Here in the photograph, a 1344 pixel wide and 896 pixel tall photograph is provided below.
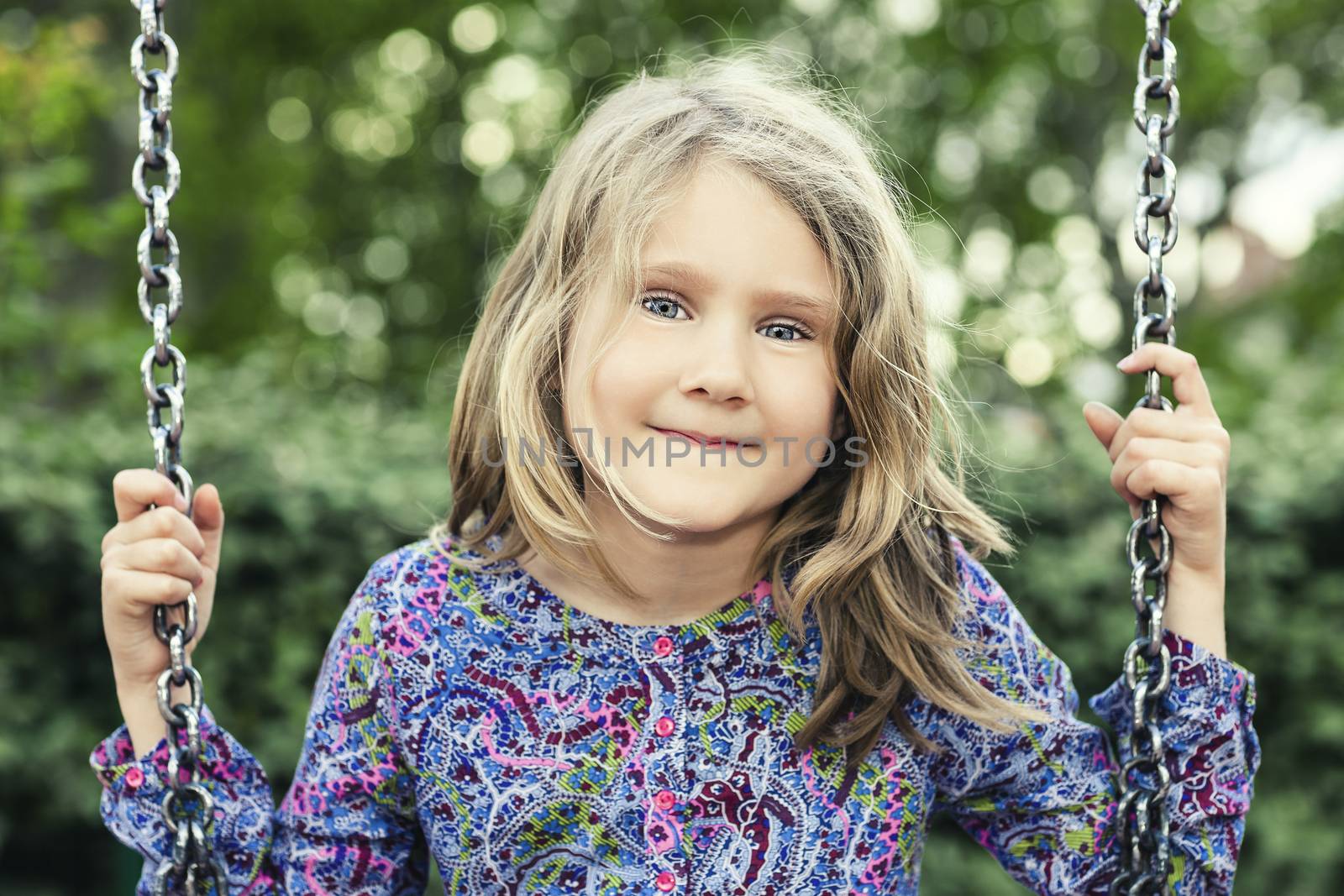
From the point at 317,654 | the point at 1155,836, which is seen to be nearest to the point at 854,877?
the point at 1155,836

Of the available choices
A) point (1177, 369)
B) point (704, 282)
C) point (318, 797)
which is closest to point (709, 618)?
point (704, 282)

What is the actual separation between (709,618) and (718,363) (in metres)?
0.44

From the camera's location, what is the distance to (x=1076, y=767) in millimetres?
1858

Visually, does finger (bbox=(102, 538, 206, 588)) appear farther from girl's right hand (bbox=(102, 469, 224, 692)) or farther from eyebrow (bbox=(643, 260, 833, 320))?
eyebrow (bbox=(643, 260, 833, 320))

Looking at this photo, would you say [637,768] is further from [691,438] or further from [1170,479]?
[1170,479]

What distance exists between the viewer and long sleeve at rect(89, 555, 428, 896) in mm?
1753

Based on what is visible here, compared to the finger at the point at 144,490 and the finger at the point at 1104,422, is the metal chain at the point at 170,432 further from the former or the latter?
the finger at the point at 1104,422

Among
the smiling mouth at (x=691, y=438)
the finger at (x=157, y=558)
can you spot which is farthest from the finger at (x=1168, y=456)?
the finger at (x=157, y=558)

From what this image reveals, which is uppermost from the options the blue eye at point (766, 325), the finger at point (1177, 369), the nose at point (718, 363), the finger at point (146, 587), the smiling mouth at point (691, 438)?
the finger at point (1177, 369)

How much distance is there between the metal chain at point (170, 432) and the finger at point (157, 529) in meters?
0.02

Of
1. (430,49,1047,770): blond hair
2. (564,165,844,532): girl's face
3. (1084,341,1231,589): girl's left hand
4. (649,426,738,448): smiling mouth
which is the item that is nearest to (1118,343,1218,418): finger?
(1084,341,1231,589): girl's left hand

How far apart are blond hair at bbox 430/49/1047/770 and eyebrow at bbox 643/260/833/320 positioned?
0.13ft

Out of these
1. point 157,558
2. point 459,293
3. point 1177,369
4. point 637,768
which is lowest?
point 637,768

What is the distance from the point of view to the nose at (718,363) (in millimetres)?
1611
